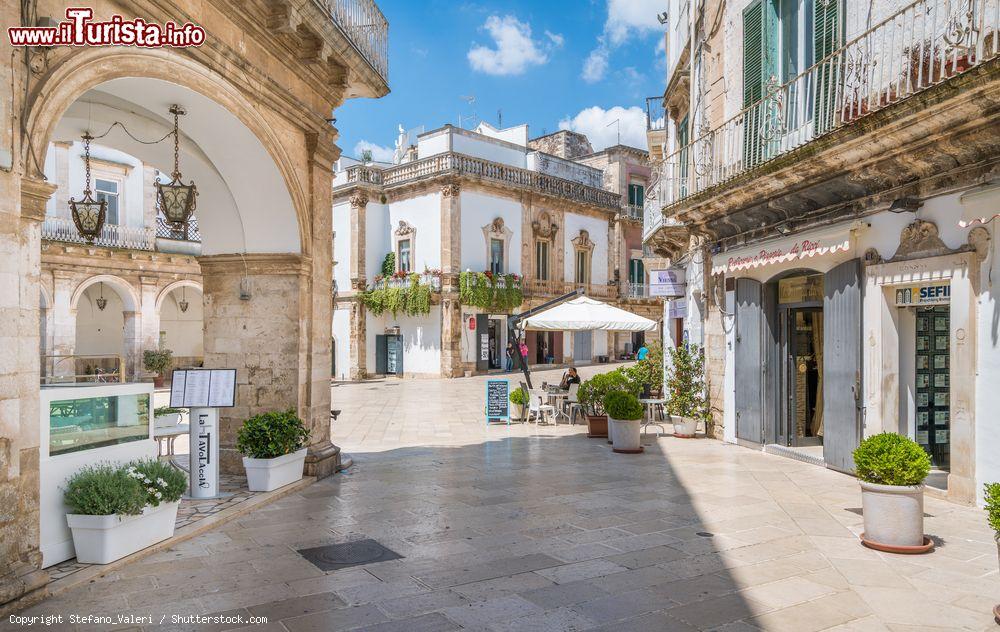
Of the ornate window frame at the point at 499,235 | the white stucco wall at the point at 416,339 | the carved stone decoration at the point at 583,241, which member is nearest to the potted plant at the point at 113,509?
the white stucco wall at the point at 416,339

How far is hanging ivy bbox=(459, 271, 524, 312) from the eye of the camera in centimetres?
2969

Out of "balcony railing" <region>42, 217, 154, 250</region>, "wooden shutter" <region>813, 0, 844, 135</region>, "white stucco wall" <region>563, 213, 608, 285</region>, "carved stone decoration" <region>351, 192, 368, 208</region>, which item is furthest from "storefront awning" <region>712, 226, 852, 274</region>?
"white stucco wall" <region>563, 213, 608, 285</region>

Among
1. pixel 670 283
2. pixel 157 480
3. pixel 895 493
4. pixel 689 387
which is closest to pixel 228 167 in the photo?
pixel 157 480

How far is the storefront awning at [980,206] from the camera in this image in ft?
21.6

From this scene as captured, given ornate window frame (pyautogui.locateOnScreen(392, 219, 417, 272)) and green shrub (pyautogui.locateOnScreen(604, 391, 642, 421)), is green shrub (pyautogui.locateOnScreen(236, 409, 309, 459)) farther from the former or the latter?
ornate window frame (pyautogui.locateOnScreen(392, 219, 417, 272))

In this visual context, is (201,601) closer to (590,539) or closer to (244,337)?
(590,539)

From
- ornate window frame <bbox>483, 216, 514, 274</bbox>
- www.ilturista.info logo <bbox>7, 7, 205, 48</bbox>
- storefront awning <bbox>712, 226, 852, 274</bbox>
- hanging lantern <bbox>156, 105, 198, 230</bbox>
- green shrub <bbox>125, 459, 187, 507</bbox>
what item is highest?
ornate window frame <bbox>483, 216, 514, 274</bbox>

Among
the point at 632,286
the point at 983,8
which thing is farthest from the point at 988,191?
the point at 632,286

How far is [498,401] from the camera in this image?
48.4 feet

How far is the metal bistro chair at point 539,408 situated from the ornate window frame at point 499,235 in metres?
16.6

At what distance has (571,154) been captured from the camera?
131 ft

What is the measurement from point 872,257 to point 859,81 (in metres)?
2.04

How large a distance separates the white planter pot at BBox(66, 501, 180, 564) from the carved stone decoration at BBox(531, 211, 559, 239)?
93.5 ft

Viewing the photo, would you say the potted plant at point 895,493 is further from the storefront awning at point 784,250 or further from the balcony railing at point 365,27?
the balcony railing at point 365,27
